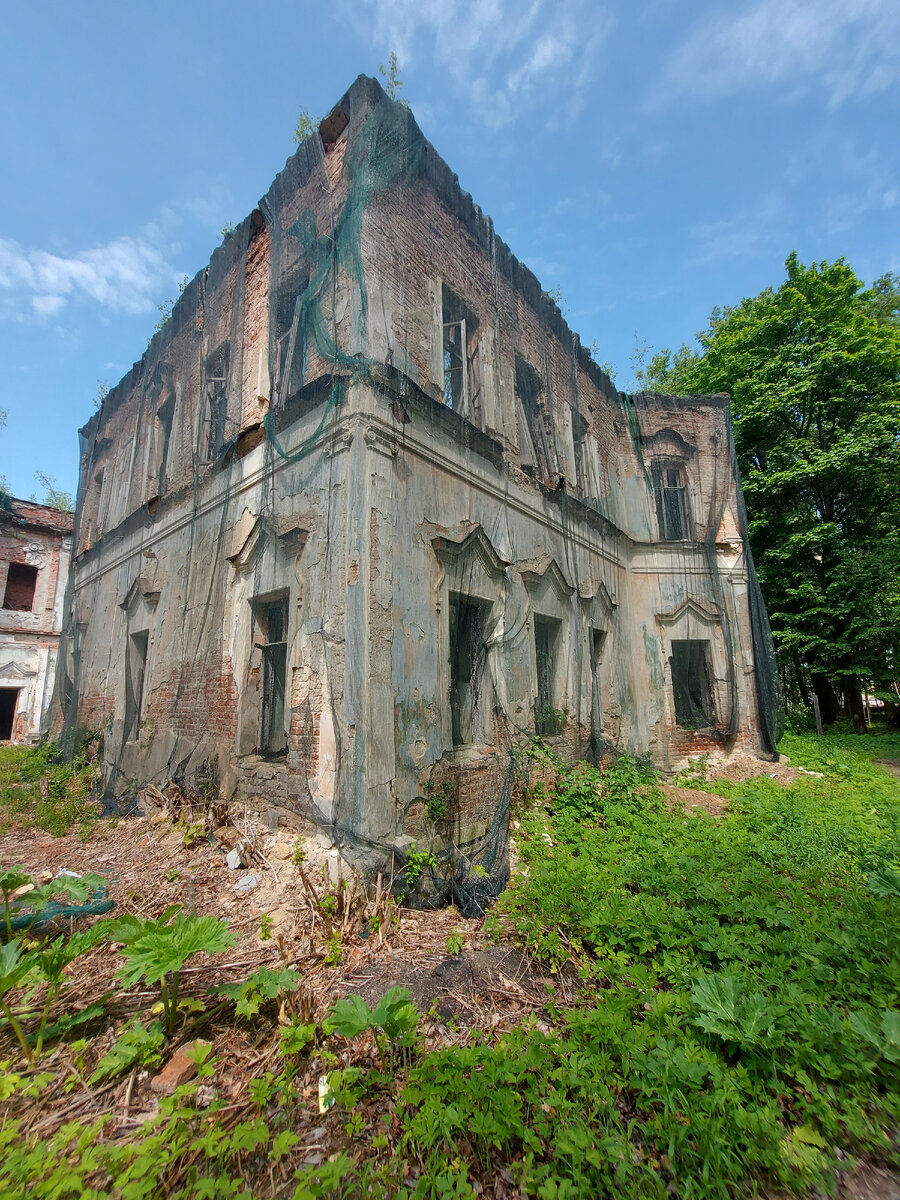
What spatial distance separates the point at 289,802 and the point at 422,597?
2270 millimetres

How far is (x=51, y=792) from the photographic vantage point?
790cm

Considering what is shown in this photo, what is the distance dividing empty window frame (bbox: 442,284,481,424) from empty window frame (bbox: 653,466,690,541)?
6.12 metres

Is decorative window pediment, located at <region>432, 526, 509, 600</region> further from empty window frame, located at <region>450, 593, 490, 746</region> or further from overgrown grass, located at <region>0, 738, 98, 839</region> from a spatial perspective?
overgrown grass, located at <region>0, 738, 98, 839</region>

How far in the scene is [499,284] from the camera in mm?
7855

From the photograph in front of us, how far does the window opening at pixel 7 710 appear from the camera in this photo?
16547 millimetres

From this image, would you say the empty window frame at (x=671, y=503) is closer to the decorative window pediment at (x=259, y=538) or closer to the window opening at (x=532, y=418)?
the window opening at (x=532, y=418)

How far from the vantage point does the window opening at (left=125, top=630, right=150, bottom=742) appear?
822 centimetres

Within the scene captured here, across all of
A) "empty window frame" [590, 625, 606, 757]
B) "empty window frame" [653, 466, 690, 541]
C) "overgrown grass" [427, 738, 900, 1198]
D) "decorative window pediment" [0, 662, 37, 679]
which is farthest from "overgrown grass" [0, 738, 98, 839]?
"empty window frame" [653, 466, 690, 541]

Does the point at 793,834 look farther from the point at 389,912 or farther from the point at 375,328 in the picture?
the point at 375,328

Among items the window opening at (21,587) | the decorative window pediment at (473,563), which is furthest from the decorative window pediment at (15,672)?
the decorative window pediment at (473,563)

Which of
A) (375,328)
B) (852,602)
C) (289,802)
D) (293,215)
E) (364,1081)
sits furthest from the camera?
Result: (852,602)

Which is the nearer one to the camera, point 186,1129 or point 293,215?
point 186,1129

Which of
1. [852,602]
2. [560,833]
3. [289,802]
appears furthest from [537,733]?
[852,602]

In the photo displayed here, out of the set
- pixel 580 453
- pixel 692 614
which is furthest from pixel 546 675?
pixel 692 614
